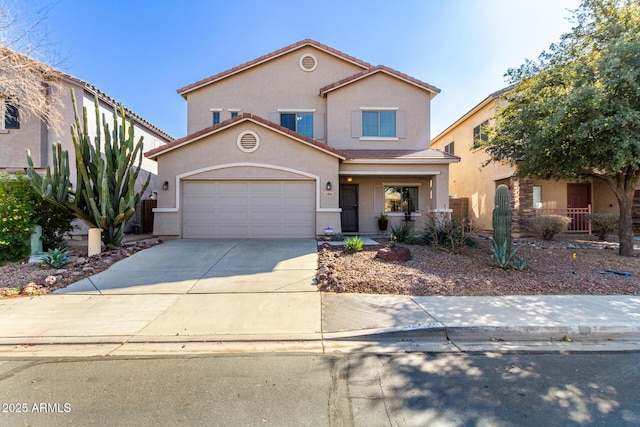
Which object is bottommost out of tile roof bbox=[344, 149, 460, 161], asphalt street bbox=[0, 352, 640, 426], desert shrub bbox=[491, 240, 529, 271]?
asphalt street bbox=[0, 352, 640, 426]

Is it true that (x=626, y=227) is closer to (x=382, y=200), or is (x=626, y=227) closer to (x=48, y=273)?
(x=382, y=200)

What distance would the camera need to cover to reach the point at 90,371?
12.0 feet

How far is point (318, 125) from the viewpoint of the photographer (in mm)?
15102

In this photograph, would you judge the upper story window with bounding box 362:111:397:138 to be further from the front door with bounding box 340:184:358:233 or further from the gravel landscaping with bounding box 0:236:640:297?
the gravel landscaping with bounding box 0:236:640:297

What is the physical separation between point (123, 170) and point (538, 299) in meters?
10.9

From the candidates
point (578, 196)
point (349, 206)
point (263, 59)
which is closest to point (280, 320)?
point (349, 206)

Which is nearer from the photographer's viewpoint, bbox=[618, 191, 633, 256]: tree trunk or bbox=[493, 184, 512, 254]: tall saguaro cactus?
bbox=[493, 184, 512, 254]: tall saguaro cactus

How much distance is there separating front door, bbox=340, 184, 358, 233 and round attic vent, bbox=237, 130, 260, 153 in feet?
16.4

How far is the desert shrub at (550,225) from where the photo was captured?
1309 centimetres


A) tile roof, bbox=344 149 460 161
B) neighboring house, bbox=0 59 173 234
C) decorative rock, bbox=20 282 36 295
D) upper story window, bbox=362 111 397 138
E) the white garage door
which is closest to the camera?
decorative rock, bbox=20 282 36 295

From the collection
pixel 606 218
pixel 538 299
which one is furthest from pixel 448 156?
pixel 538 299

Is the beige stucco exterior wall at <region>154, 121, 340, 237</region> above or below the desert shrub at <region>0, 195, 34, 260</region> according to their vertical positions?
above

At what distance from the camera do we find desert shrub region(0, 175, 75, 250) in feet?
28.8

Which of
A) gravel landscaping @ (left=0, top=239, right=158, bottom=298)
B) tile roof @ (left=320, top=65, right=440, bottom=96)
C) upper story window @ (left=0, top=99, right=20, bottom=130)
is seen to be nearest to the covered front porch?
tile roof @ (left=320, top=65, right=440, bottom=96)
